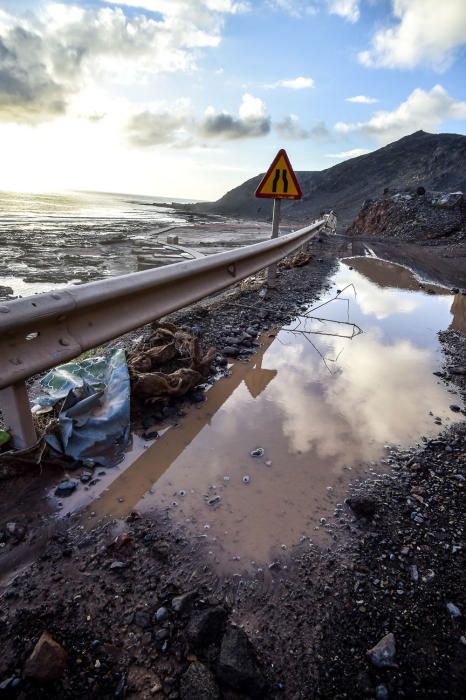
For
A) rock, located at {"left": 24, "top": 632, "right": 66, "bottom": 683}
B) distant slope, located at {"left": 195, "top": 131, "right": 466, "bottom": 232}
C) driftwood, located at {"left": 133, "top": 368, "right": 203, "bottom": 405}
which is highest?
distant slope, located at {"left": 195, "top": 131, "right": 466, "bottom": 232}

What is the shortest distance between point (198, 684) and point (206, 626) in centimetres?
15

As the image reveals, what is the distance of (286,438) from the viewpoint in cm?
223

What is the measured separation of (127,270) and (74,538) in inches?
279

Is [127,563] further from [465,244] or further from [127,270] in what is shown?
[465,244]

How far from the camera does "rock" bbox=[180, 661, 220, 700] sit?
3.35 feet

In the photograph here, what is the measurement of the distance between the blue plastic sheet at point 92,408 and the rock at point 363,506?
125cm

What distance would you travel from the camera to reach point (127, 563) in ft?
4.60

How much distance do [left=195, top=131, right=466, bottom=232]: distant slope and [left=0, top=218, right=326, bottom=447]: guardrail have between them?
37039mm

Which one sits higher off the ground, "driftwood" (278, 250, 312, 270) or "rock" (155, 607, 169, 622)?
"driftwood" (278, 250, 312, 270)

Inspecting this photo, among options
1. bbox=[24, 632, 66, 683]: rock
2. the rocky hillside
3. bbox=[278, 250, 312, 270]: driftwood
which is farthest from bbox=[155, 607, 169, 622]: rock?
the rocky hillside

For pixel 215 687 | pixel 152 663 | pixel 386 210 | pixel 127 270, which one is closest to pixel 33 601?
pixel 152 663

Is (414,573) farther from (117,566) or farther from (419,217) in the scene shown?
(419,217)

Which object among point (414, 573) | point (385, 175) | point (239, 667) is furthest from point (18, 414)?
point (385, 175)

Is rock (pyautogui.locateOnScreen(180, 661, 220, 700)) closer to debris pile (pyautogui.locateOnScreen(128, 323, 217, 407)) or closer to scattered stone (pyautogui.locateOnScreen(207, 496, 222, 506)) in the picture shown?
scattered stone (pyautogui.locateOnScreen(207, 496, 222, 506))
